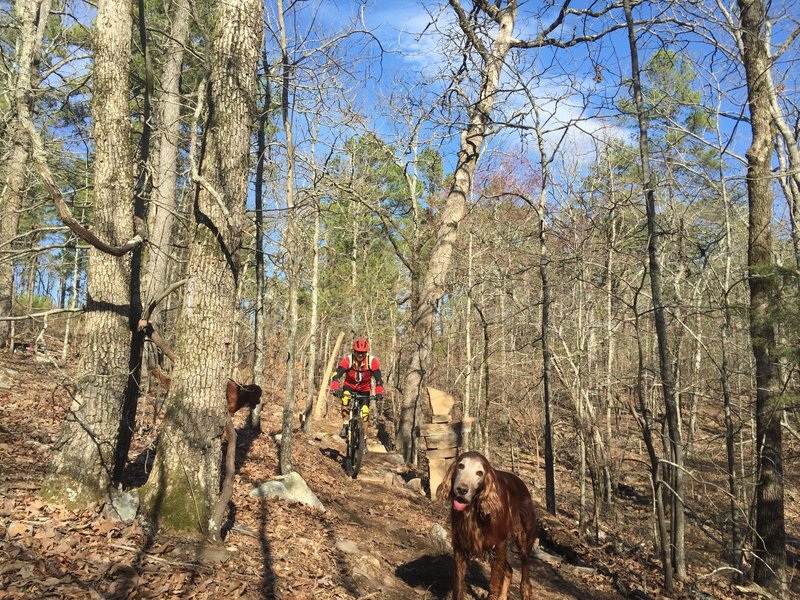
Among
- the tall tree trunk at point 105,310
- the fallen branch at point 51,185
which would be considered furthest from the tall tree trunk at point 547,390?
the fallen branch at point 51,185

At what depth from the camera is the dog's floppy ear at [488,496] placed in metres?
3.95

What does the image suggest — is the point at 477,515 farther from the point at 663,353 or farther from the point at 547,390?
the point at 547,390

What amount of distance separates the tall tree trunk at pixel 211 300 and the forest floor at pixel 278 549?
14.1 inches

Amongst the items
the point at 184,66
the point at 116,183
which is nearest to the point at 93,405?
the point at 116,183

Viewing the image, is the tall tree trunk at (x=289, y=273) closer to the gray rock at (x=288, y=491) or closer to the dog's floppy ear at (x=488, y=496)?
the gray rock at (x=288, y=491)

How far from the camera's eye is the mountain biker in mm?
8680

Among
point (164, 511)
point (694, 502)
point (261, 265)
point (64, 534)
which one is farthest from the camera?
point (694, 502)

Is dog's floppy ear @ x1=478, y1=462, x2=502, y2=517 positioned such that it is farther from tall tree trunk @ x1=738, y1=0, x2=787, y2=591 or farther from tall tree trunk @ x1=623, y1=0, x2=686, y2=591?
tall tree trunk @ x1=738, y1=0, x2=787, y2=591

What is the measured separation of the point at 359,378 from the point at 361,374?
0.07 m

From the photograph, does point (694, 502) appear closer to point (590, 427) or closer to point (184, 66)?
point (590, 427)

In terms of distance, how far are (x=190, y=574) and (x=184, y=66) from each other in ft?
44.0

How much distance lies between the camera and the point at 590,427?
807 cm

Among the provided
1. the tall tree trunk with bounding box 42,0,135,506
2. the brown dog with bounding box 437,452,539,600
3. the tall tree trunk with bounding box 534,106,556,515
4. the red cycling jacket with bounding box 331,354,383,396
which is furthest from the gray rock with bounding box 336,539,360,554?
the tall tree trunk with bounding box 534,106,556,515

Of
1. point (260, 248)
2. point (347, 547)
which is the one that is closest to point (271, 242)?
point (260, 248)
